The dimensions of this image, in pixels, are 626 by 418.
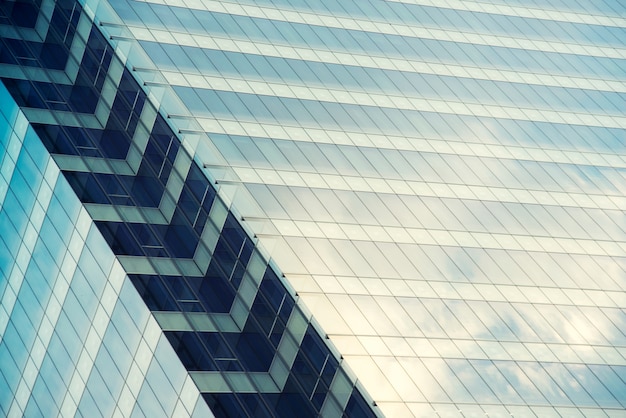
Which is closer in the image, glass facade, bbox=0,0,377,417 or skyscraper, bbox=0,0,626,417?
glass facade, bbox=0,0,377,417

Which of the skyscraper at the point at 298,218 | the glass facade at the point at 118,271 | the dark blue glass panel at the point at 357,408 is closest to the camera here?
the dark blue glass panel at the point at 357,408

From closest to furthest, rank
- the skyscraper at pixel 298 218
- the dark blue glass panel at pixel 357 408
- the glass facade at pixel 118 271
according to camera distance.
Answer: the dark blue glass panel at pixel 357 408 → the glass facade at pixel 118 271 → the skyscraper at pixel 298 218

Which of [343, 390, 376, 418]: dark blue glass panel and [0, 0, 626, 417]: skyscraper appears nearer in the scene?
[343, 390, 376, 418]: dark blue glass panel

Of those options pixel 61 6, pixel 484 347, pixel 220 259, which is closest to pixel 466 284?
pixel 484 347

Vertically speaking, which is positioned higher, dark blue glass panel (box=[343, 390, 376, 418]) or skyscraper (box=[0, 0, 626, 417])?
skyscraper (box=[0, 0, 626, 417])

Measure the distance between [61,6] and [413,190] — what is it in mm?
21612

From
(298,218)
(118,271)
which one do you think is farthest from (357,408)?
(118,271)

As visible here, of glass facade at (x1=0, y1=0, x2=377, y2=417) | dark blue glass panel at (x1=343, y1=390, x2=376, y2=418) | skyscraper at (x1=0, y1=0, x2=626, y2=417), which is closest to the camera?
dark blue glass panel at (x1=343, y1=390, x2=376, y2=418)

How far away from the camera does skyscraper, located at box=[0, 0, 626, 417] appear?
142 feet

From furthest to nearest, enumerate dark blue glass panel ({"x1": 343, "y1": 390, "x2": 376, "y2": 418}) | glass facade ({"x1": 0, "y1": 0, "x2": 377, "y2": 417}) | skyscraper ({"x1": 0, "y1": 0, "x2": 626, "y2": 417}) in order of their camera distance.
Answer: skyscraper ({"x1": 0, "y1": 0, "x2": 626, "y2": 417})
glass facade ({"x1": 0, "y1": 0, "x2": 377, "y2": 417})
dark blue glass panel ({"x1": 343, "y1": 390, "x2": 376, "y2": 418})

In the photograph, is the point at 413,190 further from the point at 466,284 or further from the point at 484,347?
the point at 484,347

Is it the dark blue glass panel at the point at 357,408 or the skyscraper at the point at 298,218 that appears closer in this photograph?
the dark blue glass panel at the point at 357,408

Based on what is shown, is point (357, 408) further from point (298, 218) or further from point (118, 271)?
point (118, 271)

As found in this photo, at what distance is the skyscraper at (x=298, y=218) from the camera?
4322 cm
